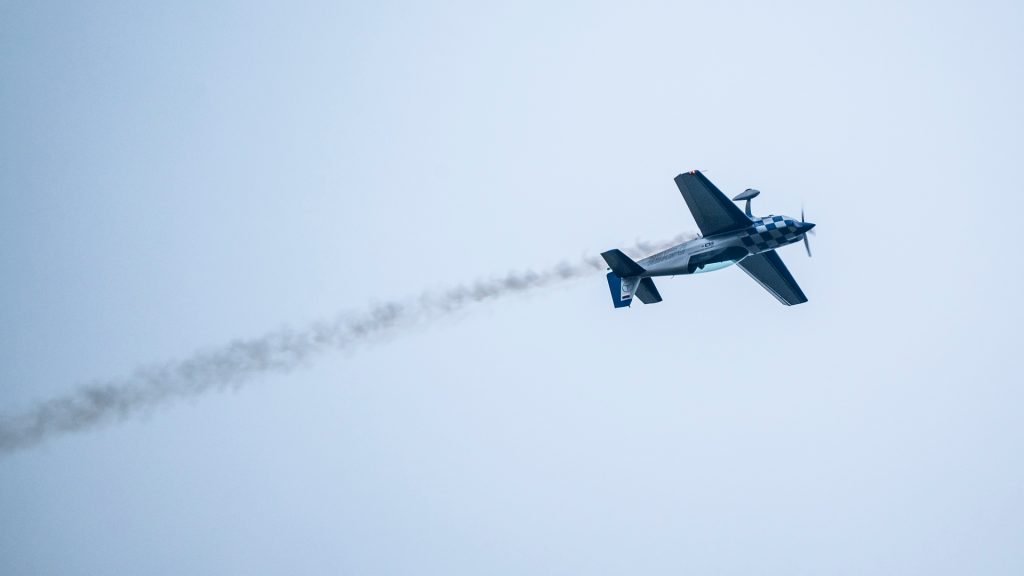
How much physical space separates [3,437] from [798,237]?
3256 centimetres

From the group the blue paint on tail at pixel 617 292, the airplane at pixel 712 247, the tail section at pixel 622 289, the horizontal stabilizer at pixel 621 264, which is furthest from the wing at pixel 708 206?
the blue paint on tail at pixel 617 292

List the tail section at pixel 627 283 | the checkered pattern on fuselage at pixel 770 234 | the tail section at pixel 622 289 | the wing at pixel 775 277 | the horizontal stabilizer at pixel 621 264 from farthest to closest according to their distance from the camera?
1. the wing at pixel 775 277
2. the tail section at pixel 622 289
3. the tail section at pixel 627 283
4. the horizontal stabilizer at pixel 621 264
5. the checkered pattern on fuselage at pixel 770 234

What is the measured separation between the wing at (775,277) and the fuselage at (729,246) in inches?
98.2

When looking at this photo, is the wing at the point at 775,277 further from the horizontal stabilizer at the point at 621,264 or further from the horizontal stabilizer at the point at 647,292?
the horizontal stabilizer at the point at 621,264

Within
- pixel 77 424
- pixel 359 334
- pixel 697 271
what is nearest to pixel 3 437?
pixel 77 424

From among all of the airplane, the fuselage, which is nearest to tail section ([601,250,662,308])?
the airplane

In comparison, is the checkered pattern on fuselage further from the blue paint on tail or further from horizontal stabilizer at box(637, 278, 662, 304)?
the blue paint on tail

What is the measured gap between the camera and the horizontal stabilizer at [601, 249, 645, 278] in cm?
4616

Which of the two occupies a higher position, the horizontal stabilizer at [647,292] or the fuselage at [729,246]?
the fuselage at [729,246]

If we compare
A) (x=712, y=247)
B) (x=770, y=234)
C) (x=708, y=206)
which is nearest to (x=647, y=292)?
(x=712, y=247)

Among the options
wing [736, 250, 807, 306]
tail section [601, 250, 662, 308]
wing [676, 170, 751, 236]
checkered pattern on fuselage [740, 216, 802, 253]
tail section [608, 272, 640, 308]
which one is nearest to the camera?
checkered pattern on fuselage [740, 216, 802, 253]

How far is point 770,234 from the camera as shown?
4381 centimetres

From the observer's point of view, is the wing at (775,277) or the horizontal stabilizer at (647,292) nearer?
the horizontal stabilizer at (647,292)

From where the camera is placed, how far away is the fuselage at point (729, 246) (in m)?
43.5
